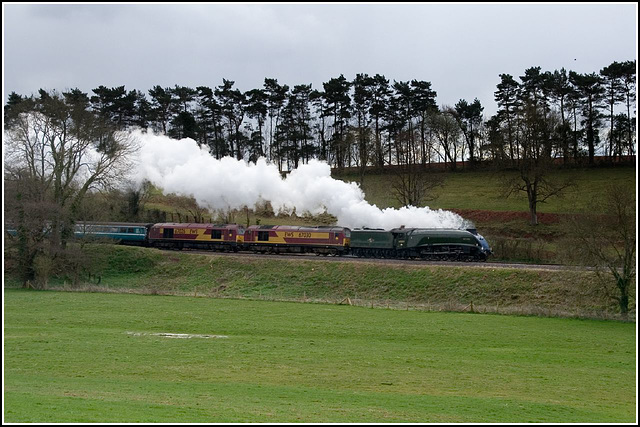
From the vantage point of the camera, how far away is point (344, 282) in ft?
171

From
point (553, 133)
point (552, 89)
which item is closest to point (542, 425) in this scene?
point (553, 133)

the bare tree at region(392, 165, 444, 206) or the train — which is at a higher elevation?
the bare tree at region(392, 165, 444, 206)

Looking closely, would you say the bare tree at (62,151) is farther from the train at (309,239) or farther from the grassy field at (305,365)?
the grassy field at (305,365)

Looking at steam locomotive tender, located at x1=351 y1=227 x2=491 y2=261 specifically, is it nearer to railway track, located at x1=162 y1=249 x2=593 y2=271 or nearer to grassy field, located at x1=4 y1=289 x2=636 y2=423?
railway track, located at x1=162 y1=249 x2=593 y2=271

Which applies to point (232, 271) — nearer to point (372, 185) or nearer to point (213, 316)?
point (213, 316)

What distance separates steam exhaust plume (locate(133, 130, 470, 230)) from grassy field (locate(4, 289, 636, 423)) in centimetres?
2098

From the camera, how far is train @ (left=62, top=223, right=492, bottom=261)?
56.3 meters

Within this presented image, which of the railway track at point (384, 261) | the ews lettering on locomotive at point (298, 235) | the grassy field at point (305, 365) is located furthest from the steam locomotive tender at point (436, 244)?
the grassy field at point (305, 365)

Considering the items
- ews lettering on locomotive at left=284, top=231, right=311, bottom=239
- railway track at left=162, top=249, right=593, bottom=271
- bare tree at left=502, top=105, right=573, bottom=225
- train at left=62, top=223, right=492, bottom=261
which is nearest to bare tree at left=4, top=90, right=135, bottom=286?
train at left=62, top=223, right=492, bottom=261

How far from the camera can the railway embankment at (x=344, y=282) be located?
4416 cm

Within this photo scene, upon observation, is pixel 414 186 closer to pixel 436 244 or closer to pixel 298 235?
pixel 298 235

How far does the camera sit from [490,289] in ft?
154

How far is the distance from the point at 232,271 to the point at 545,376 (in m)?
35.1

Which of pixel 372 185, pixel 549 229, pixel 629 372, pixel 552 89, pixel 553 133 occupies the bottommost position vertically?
pixel 629 372
